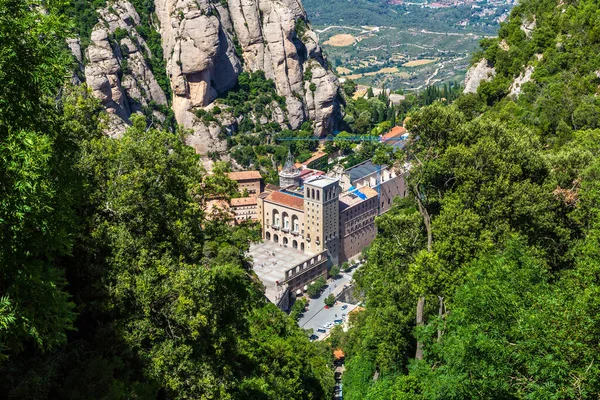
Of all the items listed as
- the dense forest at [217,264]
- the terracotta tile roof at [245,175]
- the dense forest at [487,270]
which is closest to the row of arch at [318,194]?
the terracotta tile roof at [245,175]

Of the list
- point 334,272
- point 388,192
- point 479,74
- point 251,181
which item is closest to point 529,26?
point 479,74

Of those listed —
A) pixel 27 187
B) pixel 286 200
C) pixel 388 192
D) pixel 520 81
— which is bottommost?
pixel 388 192

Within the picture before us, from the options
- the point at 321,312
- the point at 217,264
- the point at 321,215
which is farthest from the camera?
the point at 321,215

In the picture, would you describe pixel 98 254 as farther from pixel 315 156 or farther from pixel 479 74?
pixel 315 156

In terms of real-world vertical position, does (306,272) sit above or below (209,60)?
below

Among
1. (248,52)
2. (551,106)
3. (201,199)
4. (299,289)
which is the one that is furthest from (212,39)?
(201,199)

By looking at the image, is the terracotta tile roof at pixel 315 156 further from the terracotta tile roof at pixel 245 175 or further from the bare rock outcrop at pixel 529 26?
the bare rock outcrop at pixel 529 26

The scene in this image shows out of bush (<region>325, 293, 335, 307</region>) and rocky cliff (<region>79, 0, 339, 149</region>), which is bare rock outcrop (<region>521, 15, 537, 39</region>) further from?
rocky cliff (<region>79, 0, 339, 149</region>)
